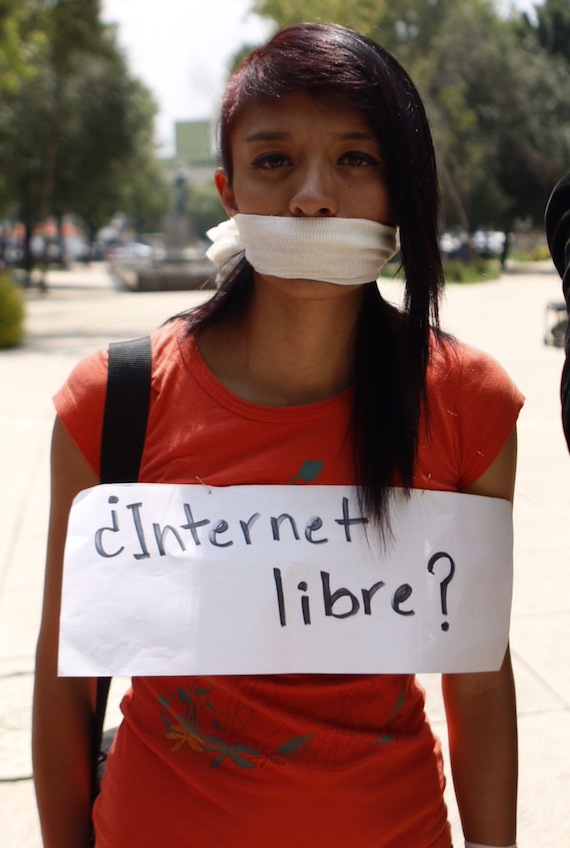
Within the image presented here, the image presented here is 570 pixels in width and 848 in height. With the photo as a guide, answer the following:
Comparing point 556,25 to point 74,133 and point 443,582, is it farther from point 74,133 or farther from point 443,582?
point 443,582

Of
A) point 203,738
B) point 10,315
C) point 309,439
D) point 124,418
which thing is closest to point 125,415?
point 124,418

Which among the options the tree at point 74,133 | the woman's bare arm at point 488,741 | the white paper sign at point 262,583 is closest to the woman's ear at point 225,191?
the white paper sign at point 262,583

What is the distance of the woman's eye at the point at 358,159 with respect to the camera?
1631 millimetres

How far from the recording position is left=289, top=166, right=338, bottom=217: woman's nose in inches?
63.0

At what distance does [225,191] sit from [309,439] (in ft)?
1.55

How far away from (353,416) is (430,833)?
2.11 ft

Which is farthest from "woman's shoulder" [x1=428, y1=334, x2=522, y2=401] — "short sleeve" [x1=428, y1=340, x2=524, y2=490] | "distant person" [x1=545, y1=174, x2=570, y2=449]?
"distant person" [x1=545, y1=174, x2=570, y2=449]

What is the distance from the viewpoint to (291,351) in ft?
5.73

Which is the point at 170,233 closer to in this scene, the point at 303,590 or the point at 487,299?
the point at 487,299

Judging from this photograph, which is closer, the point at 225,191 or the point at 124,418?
the point at 124,418

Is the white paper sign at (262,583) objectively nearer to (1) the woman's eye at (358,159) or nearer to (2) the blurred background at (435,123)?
(1) the woman's eye at (358,159)

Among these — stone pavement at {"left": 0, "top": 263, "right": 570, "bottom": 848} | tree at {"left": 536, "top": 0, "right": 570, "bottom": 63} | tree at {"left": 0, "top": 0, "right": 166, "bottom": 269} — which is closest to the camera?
stone pavement at {"left": 0, "top": 263, "right": 570, "bottom": 848}

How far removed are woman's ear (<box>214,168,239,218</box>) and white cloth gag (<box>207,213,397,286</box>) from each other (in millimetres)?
93

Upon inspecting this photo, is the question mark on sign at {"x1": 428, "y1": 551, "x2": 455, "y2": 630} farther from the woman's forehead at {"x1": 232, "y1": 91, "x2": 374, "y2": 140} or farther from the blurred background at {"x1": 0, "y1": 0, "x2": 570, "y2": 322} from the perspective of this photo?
the blurred background at {"x1": 0, "y1": 0, "x2": 570, "y2": 322}
